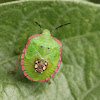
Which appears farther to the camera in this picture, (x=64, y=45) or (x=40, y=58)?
(x=64, y=45)

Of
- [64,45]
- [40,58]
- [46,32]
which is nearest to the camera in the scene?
[40,58]

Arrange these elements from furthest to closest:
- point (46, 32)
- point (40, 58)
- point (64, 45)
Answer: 1. point (64, 45)
2. point (46, 32)
3. point (40, 58)

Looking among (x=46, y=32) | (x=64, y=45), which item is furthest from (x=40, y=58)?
(x=64, y=45)

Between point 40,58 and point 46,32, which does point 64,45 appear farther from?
point 40,58

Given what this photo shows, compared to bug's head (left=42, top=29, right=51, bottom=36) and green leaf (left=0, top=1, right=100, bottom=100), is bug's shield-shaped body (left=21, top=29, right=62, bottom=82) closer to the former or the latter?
bug's head (left=42, top=29, right=51, bottom=36)

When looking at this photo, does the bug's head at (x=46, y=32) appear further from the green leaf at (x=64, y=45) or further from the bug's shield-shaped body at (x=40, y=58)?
the green leaf at (x=64, y=45)

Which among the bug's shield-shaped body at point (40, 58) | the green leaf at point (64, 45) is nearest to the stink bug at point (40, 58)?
the bug's shield-shaped body at point (40, 58)

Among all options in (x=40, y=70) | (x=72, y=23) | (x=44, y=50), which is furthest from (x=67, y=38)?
(x=40, y=70)

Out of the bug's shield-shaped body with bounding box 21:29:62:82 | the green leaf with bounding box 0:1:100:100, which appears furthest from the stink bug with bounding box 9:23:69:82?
the green leaf with bounding box 0:1:100:100
